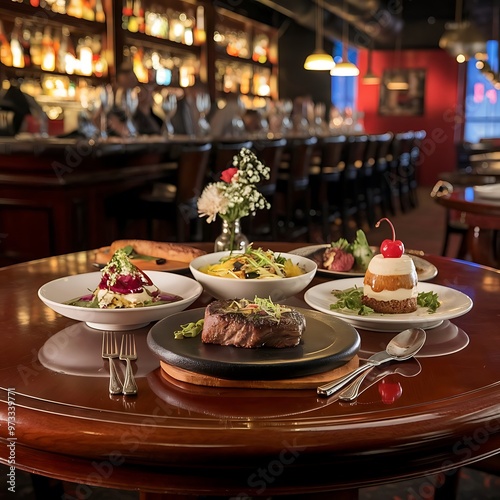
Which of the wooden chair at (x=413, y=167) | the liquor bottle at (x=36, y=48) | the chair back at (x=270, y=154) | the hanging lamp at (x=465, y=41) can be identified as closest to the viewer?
the chair back at (x=270, y=154)

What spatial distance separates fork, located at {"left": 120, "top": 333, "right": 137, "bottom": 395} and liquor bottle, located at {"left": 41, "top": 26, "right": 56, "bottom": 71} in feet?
18.5

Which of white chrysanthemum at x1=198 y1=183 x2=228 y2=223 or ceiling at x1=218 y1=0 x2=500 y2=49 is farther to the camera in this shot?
ceiling at x1=218 y1=0 x2=500 y2=49

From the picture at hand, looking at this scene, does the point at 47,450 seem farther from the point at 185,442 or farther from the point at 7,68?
the point at 7,68

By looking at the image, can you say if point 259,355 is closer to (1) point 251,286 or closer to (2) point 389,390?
(2) point 389,390

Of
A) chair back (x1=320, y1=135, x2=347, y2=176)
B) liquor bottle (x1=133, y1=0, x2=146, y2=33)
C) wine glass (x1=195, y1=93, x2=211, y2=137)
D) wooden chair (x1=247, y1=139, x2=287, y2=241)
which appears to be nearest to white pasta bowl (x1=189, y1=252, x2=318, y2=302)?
wooden chair (x1=247, y1=139, x2=287, y2=241)

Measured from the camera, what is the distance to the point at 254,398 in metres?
0.95

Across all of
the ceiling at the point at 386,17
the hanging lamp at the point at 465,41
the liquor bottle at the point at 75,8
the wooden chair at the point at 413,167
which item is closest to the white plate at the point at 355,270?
the liquor bottle at the point at 75,8

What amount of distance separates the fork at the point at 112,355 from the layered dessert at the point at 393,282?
0.49 meters

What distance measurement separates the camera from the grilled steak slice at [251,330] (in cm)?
102

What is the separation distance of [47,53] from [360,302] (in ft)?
18.8

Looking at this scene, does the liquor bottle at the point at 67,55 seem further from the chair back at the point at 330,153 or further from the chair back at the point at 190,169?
the chair back at the point at 190,169

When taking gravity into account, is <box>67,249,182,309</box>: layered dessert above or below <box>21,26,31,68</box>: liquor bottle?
below

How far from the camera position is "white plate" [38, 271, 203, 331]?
118 cm

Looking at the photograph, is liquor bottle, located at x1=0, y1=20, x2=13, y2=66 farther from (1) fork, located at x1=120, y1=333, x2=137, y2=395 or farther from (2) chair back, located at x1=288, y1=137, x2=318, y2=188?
(1) fork, located at x1=120, y1=333, x2=137, y2=395
